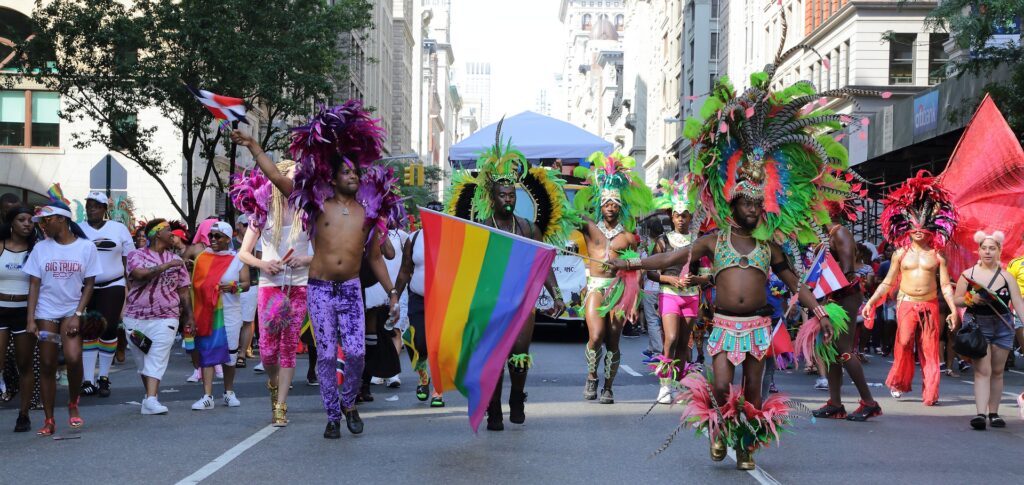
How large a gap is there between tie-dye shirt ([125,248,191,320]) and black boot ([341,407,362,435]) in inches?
111

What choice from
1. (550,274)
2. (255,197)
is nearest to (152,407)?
(255,197)

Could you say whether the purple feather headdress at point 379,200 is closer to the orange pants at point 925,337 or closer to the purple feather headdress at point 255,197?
the purple feather headdress at point 255,197

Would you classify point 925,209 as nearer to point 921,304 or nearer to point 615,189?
point 921,304

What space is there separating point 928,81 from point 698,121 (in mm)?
35408

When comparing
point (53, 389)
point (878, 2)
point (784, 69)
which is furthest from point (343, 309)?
point (784, 69)

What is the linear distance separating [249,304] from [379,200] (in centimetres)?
603

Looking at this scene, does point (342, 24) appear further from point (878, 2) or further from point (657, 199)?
point (878, 2)

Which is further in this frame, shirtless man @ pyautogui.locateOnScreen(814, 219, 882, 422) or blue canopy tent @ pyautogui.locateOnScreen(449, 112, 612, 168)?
blue canopy tent @ pyautogui.locateOnScreen(449, 112, 612, 168)

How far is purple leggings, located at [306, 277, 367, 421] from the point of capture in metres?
9.08

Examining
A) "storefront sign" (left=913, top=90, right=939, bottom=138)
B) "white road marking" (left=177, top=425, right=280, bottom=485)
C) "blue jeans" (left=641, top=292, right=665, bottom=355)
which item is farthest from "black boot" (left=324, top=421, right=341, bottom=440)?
"storefront sign" (left=913, top=90, right=939, bottom=138)

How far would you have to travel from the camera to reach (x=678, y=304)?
1227 centimetres

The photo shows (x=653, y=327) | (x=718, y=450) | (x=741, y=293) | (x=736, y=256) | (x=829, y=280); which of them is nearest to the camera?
(x=718, y=450)

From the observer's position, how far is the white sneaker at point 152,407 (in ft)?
35.1

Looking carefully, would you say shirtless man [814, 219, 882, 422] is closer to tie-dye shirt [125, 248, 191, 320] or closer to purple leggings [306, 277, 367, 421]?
purple leggings [306, 277, 367, 421]
